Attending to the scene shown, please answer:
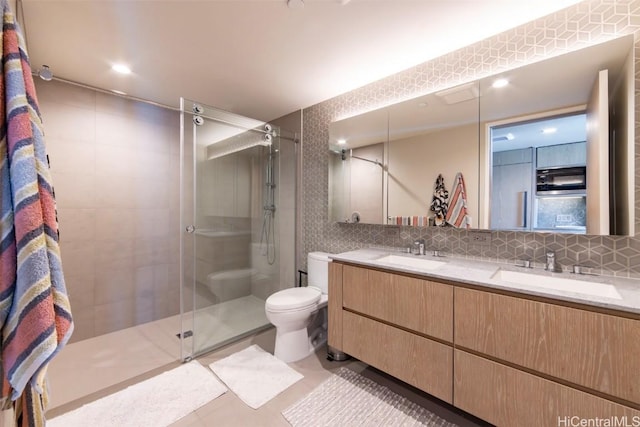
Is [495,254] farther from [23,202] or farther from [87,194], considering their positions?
[87,194]

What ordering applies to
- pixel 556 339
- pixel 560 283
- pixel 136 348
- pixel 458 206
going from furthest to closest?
pixel 136 348 < pixel 458 206 < pixel 560 283 < pixel 556 339

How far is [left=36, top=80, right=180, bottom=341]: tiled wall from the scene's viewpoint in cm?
231

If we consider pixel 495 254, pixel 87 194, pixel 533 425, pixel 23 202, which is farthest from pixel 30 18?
pixel 533 425

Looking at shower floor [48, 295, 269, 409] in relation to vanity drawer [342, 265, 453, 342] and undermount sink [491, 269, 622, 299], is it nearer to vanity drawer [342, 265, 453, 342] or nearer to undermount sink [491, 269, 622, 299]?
vanity drawer [342, 265, 453, 342]

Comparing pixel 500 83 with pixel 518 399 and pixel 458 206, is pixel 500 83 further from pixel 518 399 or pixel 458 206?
pixel 518 399

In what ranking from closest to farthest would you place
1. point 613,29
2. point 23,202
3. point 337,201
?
point 23,202
point 613,29
point 337,201

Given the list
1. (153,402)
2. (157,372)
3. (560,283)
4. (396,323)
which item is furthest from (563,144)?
(157,372)

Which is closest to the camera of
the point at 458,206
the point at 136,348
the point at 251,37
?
the point at 251,37

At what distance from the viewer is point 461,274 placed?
4.83 ft

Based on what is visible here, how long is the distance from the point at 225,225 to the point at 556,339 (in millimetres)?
2507

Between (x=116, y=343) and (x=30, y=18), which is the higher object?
(x=30, y=18)

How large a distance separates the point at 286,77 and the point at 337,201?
1.23 meters

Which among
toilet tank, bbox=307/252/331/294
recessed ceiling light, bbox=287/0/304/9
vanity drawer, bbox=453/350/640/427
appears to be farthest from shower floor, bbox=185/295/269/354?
recessed ceiling light, bbox=287/0/304/9

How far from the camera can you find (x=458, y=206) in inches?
73.3
